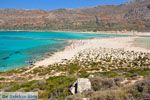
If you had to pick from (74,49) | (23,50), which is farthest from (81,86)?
(23,50)

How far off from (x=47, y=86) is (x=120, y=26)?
6848 inches

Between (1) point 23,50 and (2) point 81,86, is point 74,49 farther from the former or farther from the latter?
(2) point 81,86

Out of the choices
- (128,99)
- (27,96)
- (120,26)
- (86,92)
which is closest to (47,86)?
(86,92)

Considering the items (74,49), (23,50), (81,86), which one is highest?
(81,86)

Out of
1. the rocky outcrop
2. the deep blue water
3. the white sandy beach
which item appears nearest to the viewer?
the rocky outcrop

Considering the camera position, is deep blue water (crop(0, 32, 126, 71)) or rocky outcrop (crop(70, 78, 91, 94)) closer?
rocky outcrop (crop(70, 78, 91, 94))

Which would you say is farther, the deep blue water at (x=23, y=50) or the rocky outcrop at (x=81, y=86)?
the deep blue water at (x=23, y=50)

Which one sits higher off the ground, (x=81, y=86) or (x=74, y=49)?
(x=81, y=86)

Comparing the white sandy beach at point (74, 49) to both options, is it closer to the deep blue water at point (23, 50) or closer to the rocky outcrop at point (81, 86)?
the deep blue water at point (23, 50)

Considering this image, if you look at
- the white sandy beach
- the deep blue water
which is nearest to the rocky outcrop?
the deep blue water

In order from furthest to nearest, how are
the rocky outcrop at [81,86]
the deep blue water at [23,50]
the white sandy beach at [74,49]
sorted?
the deep blue water at [23,50]
the white sandy beach at [74,49]
the rocky outcrop at [81,86]

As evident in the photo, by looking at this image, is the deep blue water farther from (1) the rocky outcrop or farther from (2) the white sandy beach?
(1) the rocky outcrop

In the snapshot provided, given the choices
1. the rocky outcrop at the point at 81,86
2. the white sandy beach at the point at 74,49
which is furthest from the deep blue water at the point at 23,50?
the rocky outcrop at the point at 81,86

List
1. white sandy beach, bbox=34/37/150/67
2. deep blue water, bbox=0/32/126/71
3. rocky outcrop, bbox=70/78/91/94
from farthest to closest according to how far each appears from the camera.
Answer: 1. deep blue water, bbox=0/32/126/71
2. white sandy beach, bbox=34/37/150/67
3. rocky outcrop, bbox=70/78/91/94
